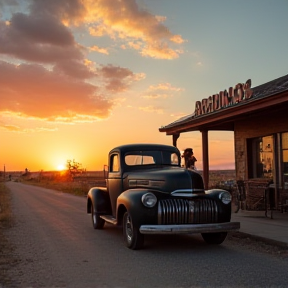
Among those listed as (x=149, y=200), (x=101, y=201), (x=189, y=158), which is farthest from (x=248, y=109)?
(x=149, y=200)

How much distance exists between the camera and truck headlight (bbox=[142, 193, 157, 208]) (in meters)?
7.99

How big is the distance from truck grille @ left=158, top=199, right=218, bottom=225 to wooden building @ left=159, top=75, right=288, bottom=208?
4263mm

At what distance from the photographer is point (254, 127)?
53.2 ft

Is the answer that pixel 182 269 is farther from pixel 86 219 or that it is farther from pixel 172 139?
pixel 172 139

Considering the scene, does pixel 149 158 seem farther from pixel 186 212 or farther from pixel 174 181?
pixel 186 212

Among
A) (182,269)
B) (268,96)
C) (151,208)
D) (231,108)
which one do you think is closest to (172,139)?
(231,108)

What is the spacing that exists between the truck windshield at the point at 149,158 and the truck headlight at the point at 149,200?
2075 millimetres

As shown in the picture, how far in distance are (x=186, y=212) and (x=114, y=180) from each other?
103 inches

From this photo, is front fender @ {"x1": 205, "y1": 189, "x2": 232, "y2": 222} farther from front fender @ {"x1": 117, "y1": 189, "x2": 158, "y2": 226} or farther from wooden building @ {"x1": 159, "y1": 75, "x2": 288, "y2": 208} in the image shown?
wooden building @ {"x1": 159, "y1": 75, "x2": 288, "y2": 208}

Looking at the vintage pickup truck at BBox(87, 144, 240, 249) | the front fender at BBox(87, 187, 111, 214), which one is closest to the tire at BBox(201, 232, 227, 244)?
the vintage pickup truck at BBox(87, 144, 240, 249)

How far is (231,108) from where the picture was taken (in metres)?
13.4

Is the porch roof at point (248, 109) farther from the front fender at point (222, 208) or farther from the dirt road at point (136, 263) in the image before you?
the dirt road at point (136, 263)

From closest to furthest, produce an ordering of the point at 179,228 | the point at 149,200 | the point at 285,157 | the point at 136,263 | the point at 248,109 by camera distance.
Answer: the point at 136,263 < the point at 179,228 < the point at 149,200 < the point at 248,109 < the point at 285,157

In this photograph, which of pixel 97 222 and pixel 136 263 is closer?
pixel 136 263
